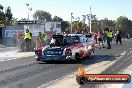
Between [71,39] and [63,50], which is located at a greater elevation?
[71,39]

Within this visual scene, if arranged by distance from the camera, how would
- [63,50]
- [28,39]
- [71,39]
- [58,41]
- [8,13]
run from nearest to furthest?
[63,50]
[58,41]
[71,39]
[28,39]
[8,13]

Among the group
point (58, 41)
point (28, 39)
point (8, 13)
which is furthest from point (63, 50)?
point (8, 13)

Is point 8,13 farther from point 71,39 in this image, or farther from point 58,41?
point 58,41

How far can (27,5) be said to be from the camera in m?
81.1

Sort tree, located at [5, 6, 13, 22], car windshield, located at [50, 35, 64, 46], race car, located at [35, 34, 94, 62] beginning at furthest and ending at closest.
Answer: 1. tree, located at [5, 6, 13, 22]
2. car windshield, located at [50, 35, 64, 46]
3. race car, located at [35, 34, 94, 62]

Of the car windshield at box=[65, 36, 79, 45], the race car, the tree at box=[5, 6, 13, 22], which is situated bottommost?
the race car

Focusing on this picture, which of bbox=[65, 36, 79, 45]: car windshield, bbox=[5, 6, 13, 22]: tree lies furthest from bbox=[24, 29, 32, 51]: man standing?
bbox=[5, 6, 13, 22]: tree

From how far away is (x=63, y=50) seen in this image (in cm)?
1973

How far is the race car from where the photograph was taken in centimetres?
1972

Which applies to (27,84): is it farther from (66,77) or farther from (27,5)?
(27,5)

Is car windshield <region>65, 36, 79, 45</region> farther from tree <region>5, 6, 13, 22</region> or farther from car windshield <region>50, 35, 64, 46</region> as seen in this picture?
tree <region>5, 6, 13, 22</region>

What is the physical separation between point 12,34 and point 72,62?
23.6m

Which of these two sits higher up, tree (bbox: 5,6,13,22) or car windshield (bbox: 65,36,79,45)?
tree (bbox: 5,6,13,22)

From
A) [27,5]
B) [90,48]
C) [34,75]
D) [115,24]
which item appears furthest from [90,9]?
[115,24]
